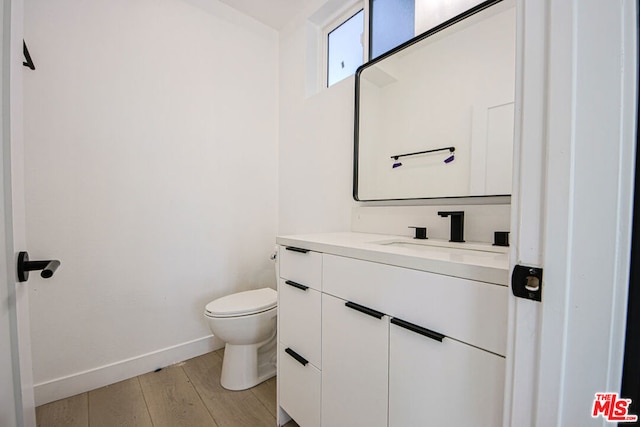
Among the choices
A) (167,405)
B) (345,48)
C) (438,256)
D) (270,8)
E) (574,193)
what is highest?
(270,8)

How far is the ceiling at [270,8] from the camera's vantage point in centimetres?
198

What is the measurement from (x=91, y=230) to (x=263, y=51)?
5.92 feet

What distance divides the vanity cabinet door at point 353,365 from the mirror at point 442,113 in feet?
2.32

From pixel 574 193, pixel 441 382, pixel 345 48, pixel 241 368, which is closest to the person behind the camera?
pixel 574 193

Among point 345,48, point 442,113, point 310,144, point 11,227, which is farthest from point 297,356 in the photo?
point 345,48

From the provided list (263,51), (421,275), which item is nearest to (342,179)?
(421,275)

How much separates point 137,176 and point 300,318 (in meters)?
1.38

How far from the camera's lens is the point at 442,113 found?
1.25 metres

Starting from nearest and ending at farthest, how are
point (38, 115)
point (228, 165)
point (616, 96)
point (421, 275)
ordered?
point (616, 96)
point (421, 275)
point (38, 115)
point (228, 165)

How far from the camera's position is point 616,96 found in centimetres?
40

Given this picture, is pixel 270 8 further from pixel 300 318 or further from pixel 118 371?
pixel 118 371

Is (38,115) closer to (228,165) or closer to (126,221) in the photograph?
(126,221)

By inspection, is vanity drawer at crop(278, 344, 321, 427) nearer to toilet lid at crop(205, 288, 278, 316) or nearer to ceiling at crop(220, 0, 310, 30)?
toilet lid at crop(205, 288, 278, 316)

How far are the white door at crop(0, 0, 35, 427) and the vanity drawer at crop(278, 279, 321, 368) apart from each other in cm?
81
